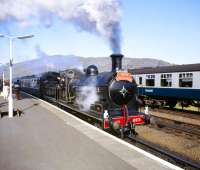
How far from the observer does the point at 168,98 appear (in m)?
23.8

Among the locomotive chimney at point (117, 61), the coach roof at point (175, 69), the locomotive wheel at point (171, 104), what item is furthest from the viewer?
the locomotive wheel at point (171, 104)

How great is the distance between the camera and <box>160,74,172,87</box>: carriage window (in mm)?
23066

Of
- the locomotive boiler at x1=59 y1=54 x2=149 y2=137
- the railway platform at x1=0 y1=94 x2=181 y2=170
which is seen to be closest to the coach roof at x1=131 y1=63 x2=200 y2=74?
the locomotive boiler at x1=59 y1=54 x2=149 y2=137

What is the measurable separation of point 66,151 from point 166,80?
52.2 feet

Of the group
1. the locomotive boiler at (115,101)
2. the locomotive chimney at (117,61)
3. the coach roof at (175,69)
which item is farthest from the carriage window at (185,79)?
the locomotive chimney at (117,61)

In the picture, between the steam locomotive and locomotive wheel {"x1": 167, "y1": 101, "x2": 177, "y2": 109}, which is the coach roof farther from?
the steam locomotive

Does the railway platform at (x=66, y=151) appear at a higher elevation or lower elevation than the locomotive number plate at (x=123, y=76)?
lower

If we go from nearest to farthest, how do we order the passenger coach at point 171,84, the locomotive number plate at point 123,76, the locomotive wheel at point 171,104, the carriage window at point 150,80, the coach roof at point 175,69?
the locomotive number plate at point 123,76 → the passenger coach at point 171,84 → the coach roof at point 175,69 → the locomotive wheel at point 171,104 → the carriage window at point 150,80

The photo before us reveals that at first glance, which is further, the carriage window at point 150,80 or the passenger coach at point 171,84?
the carriage window at point 150,80

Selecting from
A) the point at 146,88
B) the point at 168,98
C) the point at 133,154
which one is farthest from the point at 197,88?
the point at 133,154

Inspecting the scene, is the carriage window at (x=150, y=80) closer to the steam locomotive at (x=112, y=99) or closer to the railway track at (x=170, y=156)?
the steam locomotive at (x=112, y=99)

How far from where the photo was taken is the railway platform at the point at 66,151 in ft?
25.2

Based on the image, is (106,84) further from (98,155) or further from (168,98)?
(168,98)

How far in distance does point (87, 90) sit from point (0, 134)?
565 cm
